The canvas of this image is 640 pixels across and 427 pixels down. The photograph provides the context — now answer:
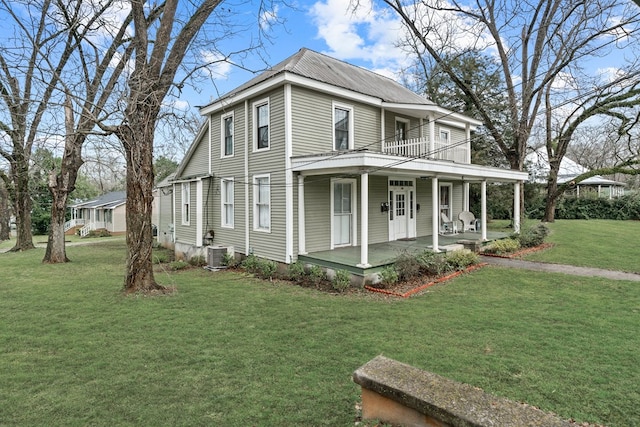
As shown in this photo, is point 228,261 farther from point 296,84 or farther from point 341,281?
point 296,84

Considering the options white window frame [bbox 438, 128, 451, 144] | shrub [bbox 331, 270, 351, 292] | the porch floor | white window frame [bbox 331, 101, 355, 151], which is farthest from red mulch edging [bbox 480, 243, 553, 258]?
shrub [bbox 331, 270, 351, 292]

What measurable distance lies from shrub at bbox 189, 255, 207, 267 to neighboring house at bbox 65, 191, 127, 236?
71.8ft

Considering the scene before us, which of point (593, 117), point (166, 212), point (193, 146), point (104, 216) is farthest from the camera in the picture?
point (104, 216)

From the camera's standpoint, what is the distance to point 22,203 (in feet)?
54.2

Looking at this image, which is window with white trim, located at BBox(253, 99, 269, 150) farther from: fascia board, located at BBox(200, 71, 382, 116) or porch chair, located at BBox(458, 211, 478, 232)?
porch chair, located at BBox(458, 211, 478, 232)

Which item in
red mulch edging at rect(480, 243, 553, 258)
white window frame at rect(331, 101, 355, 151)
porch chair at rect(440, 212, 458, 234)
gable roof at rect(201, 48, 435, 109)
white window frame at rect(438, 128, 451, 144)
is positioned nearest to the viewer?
gable roof at rect(201, 48, 435, 109)

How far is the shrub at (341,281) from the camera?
845cm

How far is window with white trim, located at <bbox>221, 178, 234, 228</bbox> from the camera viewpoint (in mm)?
12906

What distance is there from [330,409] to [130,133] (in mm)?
6951

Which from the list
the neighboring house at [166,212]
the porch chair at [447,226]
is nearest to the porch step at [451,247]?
the porch chair at [447,226]

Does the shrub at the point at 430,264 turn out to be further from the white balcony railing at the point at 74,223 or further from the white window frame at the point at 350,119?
the white balcony railing at the point at 74,223

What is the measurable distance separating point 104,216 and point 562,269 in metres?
38.9

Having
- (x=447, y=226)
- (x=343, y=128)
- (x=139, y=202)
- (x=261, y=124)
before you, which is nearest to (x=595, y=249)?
(x=447, y=226)

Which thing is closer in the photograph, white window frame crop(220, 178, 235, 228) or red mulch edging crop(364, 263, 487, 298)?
red mulch edging crop(364, 263, 487, 298)
